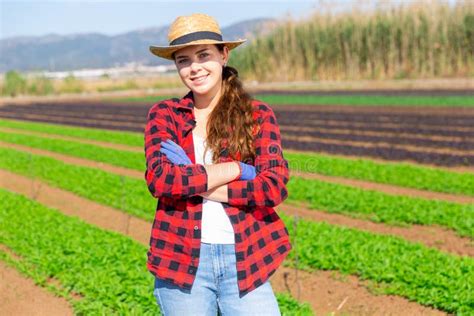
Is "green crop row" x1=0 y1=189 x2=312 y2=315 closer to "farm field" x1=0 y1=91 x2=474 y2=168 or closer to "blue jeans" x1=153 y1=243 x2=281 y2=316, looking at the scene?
"blue jeans" x1=153 y1=243 x2=281 y2=316

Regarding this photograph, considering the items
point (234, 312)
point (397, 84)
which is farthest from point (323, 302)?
point (397, 84)

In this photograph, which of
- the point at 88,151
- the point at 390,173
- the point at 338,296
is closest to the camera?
the point at 338,296

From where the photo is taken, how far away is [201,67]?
2.41 m

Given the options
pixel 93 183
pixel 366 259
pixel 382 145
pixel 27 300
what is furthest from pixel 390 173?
pixel 27 300

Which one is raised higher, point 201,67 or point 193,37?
point 193,37

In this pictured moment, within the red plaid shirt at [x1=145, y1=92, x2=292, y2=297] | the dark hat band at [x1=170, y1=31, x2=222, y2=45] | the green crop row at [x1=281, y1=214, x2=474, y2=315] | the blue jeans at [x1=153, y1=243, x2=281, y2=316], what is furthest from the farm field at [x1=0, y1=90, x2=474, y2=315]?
the dark hat band at [x1=170, y1=31, x2=222, y2=45]

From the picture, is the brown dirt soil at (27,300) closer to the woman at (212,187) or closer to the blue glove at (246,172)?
the woman at (212,187)

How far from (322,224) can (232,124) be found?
512 cm

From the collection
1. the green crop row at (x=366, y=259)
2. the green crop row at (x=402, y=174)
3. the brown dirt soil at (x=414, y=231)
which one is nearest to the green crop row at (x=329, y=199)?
the brown dirt soil at (x=414, y=231)

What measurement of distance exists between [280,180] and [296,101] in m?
24.6

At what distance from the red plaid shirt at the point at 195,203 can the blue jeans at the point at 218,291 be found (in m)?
0.03

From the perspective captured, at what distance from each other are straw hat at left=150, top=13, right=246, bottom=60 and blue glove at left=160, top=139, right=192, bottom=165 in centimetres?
39

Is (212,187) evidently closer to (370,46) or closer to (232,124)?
(232,124)

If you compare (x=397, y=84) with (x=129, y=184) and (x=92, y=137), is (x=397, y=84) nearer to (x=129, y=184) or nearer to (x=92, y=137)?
(x=92, y=137)
